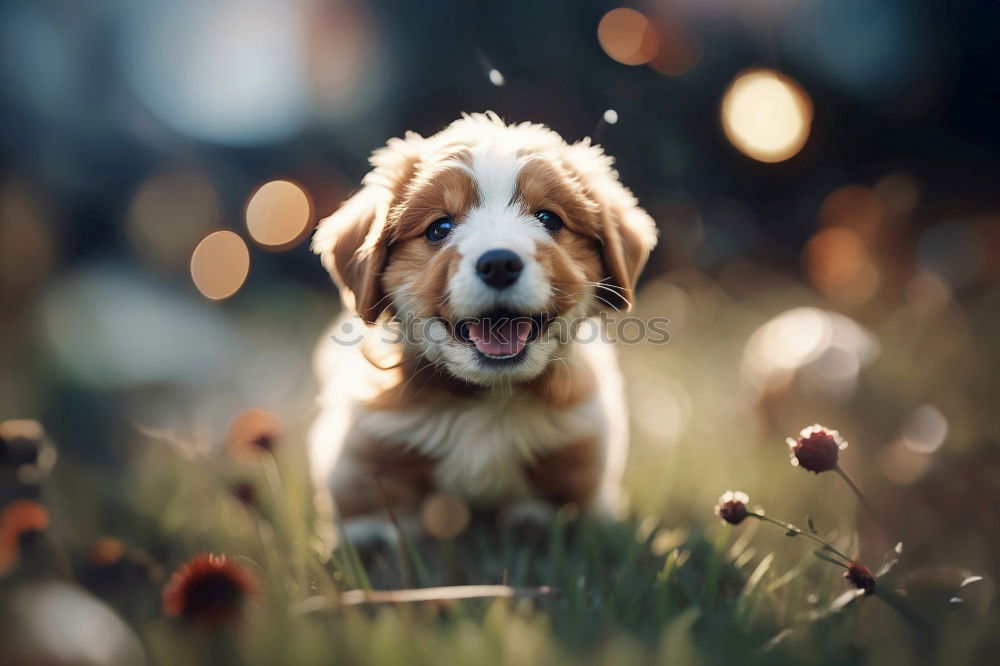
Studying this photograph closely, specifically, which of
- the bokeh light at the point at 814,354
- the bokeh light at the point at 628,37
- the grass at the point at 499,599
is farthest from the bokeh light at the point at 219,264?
the bokeh light at the point at 814,354

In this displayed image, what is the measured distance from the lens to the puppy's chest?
1978 mm

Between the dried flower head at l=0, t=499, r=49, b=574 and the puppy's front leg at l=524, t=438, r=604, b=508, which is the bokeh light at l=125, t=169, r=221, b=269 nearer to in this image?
the dried flower head at l=0, t=499, r=49, b=574

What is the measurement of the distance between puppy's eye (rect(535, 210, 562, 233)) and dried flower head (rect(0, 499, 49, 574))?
1.40m

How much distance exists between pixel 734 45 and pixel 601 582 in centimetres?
293

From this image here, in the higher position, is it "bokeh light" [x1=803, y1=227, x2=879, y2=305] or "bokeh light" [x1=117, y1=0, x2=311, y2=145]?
"bokeh light" [x1=803, y1=227, x2=879, y2=305]

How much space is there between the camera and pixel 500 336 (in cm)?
180

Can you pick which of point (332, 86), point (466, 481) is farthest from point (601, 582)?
point (332, 86)

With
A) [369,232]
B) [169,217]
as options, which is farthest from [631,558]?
[169,217]

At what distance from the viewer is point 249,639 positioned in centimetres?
127

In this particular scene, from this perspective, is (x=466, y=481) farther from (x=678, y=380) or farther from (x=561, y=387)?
(x=678, y=380)

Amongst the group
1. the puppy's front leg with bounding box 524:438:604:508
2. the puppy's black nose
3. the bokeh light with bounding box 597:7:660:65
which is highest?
the bokeh light with bounding box 597:7:660:65

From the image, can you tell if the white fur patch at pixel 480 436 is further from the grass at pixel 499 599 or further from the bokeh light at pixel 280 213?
the bokeh light at pixel 280 213

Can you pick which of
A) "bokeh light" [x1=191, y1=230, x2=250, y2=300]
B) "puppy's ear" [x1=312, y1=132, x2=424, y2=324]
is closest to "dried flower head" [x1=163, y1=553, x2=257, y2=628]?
"puppy's ear" [x1=312, y1=132, x2=424, y2=324]

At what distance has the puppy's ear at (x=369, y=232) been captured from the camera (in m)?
1.95
